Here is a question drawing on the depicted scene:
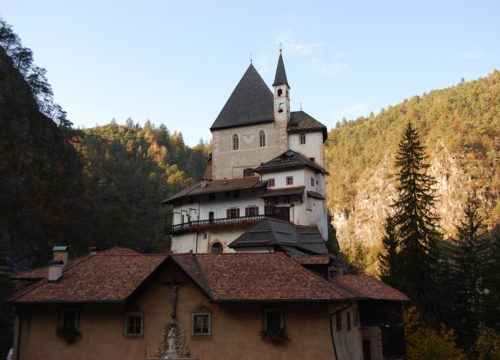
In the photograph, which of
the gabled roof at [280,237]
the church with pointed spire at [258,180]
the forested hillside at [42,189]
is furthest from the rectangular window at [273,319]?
the forested hillside at [42,189]

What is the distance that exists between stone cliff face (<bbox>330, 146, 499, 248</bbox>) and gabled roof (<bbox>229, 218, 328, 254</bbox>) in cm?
7964

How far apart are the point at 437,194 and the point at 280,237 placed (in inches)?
4269

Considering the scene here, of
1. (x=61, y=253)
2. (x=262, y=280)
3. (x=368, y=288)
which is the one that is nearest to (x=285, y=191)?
(x=368, y=288)

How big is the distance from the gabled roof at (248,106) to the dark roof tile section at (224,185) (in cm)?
720

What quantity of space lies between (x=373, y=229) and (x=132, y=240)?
321ft

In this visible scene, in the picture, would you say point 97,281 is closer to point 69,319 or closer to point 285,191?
point 69,319

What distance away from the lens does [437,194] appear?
450 feet

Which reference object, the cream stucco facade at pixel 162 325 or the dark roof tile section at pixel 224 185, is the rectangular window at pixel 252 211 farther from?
the cream stucco facade at pixel 162 325

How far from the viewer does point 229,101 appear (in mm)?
62188

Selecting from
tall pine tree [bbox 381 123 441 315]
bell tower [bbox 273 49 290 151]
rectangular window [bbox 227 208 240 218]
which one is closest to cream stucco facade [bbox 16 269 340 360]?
tall pine tree [bbox 381 123 441 315]

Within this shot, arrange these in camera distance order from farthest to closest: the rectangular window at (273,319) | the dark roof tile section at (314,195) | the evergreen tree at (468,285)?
the dark roof tile section at (314,195) < the evergreen tree at (468,285) < the rectangular window at (273,319)

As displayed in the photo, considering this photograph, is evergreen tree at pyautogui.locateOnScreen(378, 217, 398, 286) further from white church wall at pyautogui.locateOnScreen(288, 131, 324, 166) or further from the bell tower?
the bell tower

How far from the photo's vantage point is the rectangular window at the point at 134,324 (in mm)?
23219

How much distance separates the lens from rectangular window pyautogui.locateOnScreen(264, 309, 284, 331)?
72.8 feet
